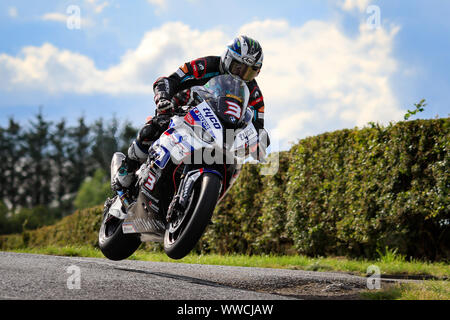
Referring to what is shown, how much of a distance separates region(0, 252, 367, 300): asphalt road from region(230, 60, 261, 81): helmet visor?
2.00 m

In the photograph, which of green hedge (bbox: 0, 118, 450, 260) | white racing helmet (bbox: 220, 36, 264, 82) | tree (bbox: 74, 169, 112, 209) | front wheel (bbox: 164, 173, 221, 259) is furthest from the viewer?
tree (bbox: 74, 169, 112, 209)

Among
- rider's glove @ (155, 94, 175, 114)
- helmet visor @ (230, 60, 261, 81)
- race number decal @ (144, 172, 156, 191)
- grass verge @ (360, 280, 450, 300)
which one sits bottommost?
grass verge @ (360, 280, 450, 300)

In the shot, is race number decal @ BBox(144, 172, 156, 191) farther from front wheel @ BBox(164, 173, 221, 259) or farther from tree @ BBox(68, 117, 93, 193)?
tree @ BBox(68, 117, 93, 193)

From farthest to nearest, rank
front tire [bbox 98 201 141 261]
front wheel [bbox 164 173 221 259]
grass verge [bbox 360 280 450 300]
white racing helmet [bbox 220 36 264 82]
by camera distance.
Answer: front tire [bbox 98 201 141 261] < white racing helmet [bbox 220 36 264 82] < grass verge [bbox 360 280 450 300] < front wheel [bbox 164 173 221 259]

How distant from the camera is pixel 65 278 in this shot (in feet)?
13.8

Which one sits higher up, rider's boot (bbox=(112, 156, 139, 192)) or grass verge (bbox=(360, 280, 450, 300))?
rider's boot (bbox=(112, 156, 139, 192))

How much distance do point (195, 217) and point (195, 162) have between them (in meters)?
0.57

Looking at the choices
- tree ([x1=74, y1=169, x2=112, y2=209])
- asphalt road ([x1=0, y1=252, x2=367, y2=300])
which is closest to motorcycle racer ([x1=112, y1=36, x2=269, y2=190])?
asphalt road ([x1=0, y1=252, x2=367, y2=300])

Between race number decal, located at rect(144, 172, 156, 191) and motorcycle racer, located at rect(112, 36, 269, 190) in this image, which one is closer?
motorcycle racer, located at rect(112, 36, 269, 190)

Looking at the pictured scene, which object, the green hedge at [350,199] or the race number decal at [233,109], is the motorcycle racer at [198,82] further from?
the green hedge at [350,199]

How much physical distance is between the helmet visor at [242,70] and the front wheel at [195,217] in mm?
1075

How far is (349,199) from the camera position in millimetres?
9680

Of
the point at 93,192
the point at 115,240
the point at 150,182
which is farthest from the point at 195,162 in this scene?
the point at 93,192

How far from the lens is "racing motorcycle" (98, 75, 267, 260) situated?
13.3 ft
